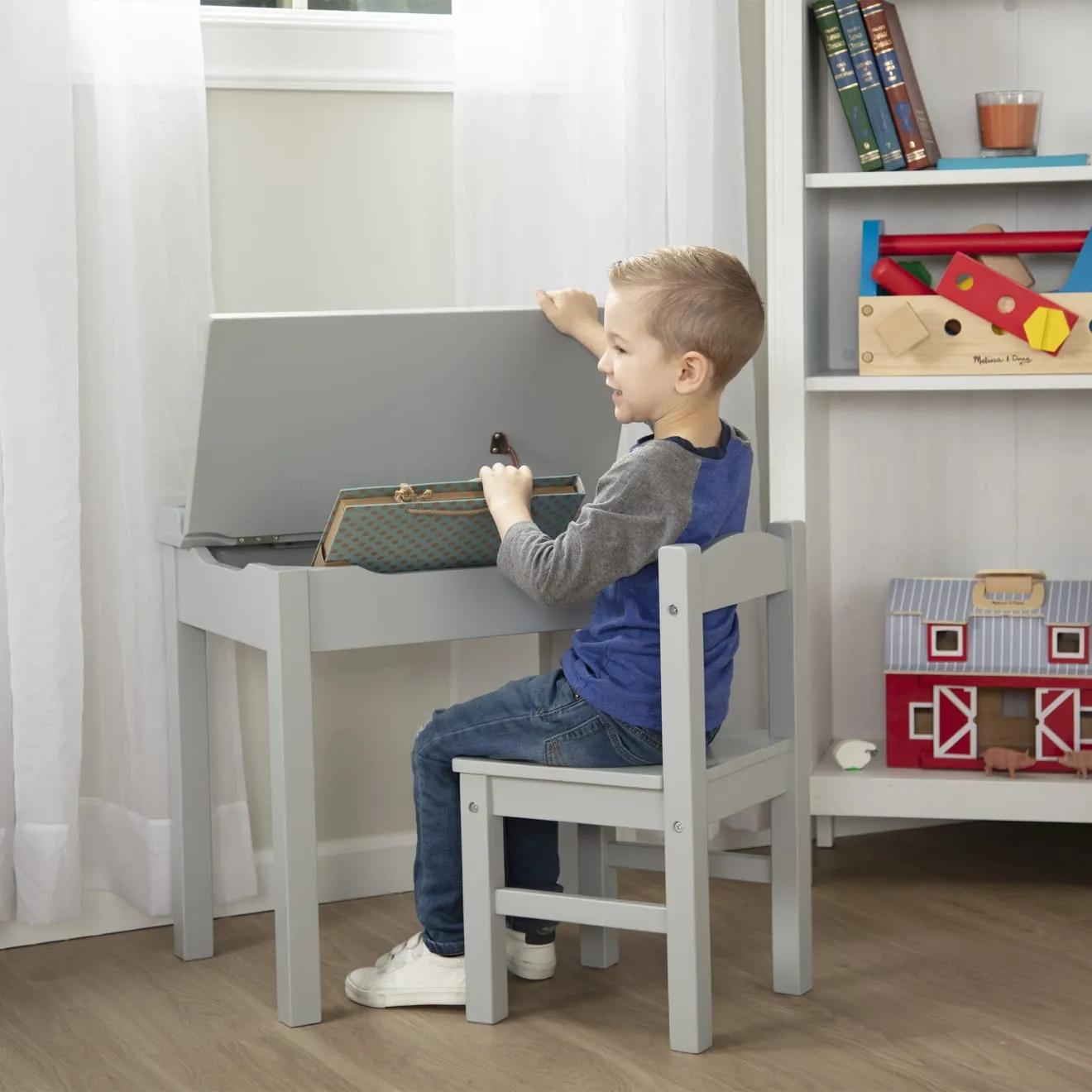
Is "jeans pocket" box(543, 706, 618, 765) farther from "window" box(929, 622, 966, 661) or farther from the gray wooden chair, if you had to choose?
"window" box(929, 622, 966, 661)

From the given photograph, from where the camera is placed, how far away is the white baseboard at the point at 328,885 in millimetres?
2039

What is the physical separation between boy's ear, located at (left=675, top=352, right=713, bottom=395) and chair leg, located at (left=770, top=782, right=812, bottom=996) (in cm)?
48

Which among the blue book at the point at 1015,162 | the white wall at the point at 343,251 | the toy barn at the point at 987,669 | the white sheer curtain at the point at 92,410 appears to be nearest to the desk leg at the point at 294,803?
the white sheer curtain at the point at 92,410

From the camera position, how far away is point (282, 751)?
1.65 metres

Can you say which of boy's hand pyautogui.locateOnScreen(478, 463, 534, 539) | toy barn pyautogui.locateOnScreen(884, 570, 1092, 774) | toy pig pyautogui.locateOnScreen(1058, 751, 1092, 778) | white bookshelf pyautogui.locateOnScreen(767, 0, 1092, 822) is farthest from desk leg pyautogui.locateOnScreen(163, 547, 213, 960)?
toy pig pyautogui.locateOnScreen(1058, 751, 1092, 778)

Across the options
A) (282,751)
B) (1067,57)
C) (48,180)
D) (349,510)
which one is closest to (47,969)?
(282,751)

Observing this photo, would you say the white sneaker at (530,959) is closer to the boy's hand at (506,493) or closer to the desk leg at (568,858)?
the desk leg at (568,858)

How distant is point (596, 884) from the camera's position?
1.90 metres

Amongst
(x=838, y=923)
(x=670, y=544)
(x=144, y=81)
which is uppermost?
(x=144, y=81)

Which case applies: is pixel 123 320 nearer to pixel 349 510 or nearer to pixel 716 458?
pixel 349 510

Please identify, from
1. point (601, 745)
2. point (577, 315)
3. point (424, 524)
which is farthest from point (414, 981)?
point (577, 315)

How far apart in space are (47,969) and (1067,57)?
190cm

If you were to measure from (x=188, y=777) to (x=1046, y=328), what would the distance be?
1.28m

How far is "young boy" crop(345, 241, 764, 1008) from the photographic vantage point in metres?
1.58
